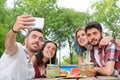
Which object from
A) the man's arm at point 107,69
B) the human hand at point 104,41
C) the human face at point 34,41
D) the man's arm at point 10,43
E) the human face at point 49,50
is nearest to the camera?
the man's arm at point 10,43

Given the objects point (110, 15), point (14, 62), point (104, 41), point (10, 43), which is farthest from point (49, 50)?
point (110, 15)

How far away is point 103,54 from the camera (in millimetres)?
3342

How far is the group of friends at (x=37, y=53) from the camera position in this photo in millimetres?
2592

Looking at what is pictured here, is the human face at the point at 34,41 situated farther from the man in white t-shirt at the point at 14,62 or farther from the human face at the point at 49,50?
the man in white t-shirt at the point at 14,62

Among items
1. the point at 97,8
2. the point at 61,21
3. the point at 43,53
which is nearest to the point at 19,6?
the point at 61,21

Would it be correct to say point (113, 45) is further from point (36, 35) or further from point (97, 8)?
point (97, 8)

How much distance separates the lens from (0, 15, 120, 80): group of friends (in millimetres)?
2592

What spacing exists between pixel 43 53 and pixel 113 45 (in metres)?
0.82

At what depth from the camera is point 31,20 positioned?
2355 millimetres

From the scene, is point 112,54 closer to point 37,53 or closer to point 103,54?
point 103,54

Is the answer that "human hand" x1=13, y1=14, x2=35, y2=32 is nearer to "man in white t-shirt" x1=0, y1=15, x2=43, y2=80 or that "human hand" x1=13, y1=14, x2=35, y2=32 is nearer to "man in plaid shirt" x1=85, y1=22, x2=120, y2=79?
"man in white t-shirt" x1=0, y1=15, x2=43, y2=80

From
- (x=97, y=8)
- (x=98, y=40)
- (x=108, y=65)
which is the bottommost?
(x=108, y=65)

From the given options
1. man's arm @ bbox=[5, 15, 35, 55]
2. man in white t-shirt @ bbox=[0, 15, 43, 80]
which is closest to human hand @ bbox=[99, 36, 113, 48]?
man in white t-shirt @ bbox=[0, 15, 43, 80]

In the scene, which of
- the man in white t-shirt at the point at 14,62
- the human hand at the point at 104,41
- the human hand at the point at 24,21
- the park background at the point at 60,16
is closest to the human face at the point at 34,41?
the man in white t-shirt at the point at 14,62
